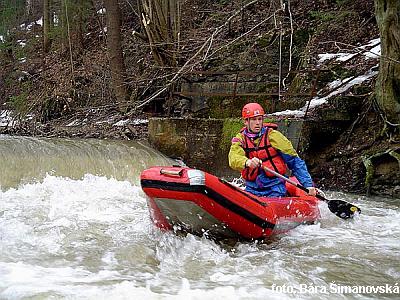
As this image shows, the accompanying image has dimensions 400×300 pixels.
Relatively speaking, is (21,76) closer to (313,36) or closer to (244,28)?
(244,28)

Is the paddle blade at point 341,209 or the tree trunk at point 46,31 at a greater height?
the tree trunk at point 46,31

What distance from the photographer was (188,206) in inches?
204

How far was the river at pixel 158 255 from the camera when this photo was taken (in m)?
4.22

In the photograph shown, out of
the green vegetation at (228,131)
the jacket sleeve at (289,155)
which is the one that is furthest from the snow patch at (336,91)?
the jacket sleeve at (289,155)

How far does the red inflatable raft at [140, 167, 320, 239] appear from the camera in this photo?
5094mm

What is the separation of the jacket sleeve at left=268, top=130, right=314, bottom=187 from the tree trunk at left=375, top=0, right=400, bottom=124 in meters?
2.98

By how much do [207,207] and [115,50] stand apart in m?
10.3

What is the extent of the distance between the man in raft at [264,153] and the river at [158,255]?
58cm

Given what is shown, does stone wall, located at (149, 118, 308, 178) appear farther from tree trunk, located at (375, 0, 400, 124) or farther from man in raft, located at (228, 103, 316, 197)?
man in raft, located at (228, 103, 316, 197)

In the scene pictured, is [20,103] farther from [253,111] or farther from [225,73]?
[253,111]

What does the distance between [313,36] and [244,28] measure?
2.58 metres

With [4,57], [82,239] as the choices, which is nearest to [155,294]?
[82,239]

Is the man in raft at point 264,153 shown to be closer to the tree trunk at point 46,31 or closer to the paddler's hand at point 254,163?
the paddler's hand at point 254,163

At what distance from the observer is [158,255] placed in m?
5.24
